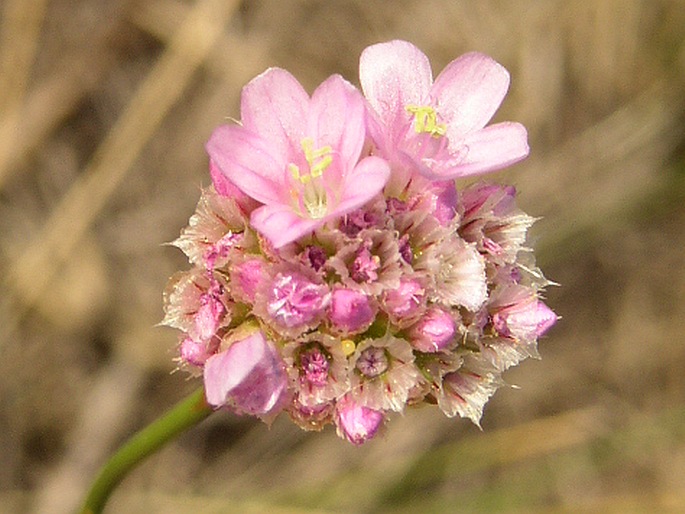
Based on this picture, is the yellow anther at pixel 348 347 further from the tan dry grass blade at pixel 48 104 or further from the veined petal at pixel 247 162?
the tan dry grass blade at pixel 48 104

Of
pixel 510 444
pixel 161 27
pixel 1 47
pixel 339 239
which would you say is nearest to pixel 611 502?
pixel 510 444

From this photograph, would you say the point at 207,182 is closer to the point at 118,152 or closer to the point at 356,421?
the point at 118,152

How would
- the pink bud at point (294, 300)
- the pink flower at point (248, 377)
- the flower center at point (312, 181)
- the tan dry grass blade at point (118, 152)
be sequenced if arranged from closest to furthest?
the pink flower at point (248, 377)
the pink bud at point (294, 300)
the flower center at point (312, 181)
the tan dry grass blade at point (118, 152)

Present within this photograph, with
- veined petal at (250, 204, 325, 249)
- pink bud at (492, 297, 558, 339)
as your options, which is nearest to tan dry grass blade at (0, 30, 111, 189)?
veined petal at (250, 204, 325, 249)

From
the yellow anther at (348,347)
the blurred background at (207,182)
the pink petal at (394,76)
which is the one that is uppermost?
the pink petal at (394,76)

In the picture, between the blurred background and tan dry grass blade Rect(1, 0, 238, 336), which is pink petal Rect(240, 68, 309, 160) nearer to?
the blurred background

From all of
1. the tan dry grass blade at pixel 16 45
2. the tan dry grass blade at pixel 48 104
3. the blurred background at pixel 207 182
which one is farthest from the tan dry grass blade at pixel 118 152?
the tan dry grass blade at pixel 16 45

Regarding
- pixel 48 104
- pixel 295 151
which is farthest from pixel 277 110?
pixel 48 104

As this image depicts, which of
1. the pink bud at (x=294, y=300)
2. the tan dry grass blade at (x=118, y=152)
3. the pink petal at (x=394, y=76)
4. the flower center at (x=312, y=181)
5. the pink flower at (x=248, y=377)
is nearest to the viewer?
the pink flower at (x=248, y=377)
